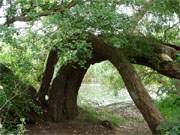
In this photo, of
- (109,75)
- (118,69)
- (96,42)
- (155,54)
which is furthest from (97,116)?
(96,42)

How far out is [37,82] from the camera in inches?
487

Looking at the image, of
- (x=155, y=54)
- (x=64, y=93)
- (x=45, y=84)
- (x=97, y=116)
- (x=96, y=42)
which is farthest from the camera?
(x=97, y=116)

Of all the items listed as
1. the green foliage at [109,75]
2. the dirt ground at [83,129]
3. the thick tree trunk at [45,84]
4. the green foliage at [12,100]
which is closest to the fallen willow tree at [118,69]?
the thick tree trunk at [45,84]

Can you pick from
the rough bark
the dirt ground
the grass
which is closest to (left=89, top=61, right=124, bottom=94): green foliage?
the grass

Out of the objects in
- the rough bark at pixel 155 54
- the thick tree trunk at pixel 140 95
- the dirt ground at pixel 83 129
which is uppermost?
the rough bark at pixel 155 54

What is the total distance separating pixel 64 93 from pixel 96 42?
2368 mm

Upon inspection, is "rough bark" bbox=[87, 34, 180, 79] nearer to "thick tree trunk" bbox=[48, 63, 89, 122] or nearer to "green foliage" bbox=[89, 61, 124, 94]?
"thick tree trunk" bbox=[48, 63, 89, 122]

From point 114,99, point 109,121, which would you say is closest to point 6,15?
point 109,121

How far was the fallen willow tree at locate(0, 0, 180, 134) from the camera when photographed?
796 centimetres

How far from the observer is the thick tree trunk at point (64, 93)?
12.0m

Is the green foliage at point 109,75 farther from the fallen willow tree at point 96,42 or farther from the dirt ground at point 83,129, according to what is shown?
the fallen willow tree at point 96,42

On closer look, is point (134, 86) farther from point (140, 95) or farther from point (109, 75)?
point (109, 75)

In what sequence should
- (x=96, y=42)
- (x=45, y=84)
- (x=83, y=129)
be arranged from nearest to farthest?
(x=96, y=42) → (x=83, y=129) → (x=45, y=84)

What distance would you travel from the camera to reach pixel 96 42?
10.5m
